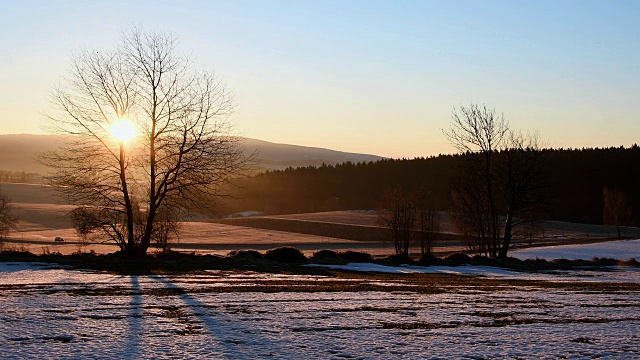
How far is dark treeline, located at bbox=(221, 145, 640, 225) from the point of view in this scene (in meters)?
120

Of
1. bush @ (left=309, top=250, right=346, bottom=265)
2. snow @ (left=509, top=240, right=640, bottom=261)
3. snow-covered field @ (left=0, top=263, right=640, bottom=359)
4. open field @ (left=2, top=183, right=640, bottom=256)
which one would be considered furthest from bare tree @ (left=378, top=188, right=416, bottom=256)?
snow-covered field @ (left=0, top=263, right=640, bottom=359)

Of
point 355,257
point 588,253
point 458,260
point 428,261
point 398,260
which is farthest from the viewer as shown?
point 588,253

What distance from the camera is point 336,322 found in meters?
11.5

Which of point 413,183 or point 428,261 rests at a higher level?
point 413,183

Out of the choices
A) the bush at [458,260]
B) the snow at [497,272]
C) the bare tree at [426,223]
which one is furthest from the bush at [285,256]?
the bare tree at [426,223]

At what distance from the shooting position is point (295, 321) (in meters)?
11.4

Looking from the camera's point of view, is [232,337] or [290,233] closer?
[232,337]

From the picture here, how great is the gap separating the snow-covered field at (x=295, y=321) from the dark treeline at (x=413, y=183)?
96.2 meters

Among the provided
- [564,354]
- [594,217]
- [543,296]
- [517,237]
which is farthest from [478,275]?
[594,217]

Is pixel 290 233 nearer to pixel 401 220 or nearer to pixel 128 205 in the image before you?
pixel 401 220

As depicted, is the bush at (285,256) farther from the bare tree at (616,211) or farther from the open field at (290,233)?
the bare tree at (616,211)

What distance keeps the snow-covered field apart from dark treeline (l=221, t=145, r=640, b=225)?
316 feet

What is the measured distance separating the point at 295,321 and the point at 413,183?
436 ft

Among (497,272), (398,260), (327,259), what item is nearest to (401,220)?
(398,260)
